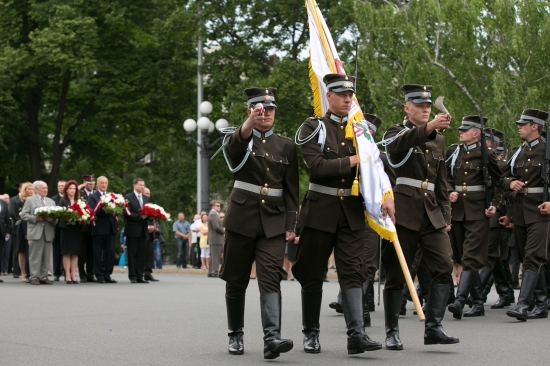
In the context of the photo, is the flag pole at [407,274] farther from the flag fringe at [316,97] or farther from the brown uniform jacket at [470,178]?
the brown uniform jacket at [470,178]

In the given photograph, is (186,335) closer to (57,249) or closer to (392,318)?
(392,318)

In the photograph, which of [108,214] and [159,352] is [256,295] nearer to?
[108,214]

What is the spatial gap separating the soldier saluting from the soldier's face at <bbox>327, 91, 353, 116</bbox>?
3.50 m

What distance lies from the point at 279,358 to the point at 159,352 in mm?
1058

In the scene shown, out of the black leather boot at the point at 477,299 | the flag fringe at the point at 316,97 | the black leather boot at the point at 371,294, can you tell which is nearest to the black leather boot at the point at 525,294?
the black leather boot at the point at 477,299

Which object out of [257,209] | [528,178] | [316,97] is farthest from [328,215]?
[528,178]

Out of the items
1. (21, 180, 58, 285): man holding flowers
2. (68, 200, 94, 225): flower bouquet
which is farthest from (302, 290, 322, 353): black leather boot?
(21, 180, 58, 285): man holding flowers

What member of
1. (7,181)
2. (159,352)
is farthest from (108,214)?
(7,181)

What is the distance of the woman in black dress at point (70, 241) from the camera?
19.5 meters

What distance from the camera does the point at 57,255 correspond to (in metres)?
21.6

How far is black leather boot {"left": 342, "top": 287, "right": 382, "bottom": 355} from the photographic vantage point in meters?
8.10

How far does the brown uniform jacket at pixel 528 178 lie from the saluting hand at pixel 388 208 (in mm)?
3855

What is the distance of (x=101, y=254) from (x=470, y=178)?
33.2ft

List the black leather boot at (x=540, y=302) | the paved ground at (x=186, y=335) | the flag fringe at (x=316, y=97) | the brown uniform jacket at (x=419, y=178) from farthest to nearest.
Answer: the black leather boot at (x=540, y=302) < the flag fringe at (x=316, y=97) < the brown uniform jacket at (x=419, y=178) < the paved ground at (x=186, y=335)
